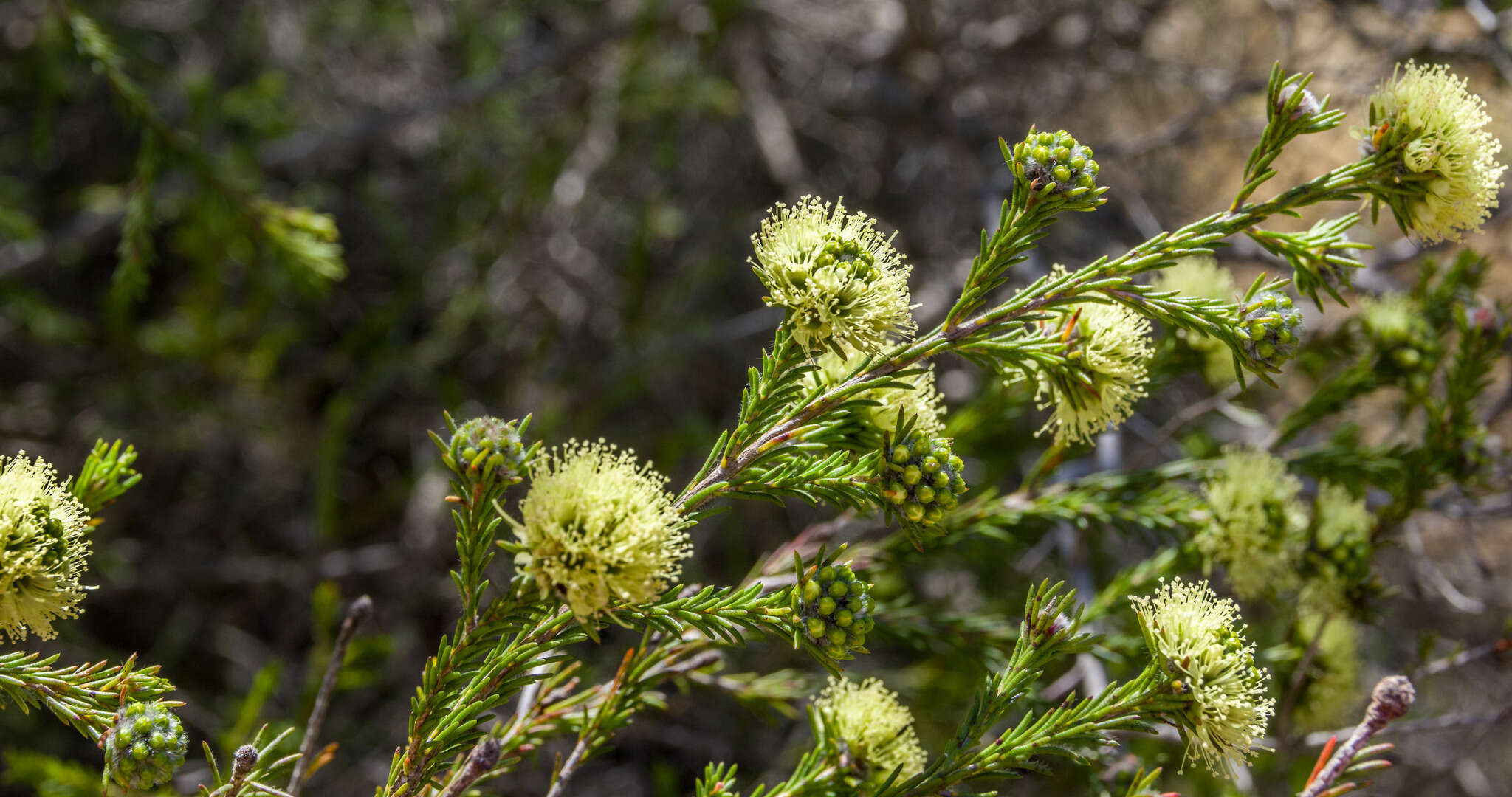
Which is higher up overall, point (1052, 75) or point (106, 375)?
point (1052, 75)

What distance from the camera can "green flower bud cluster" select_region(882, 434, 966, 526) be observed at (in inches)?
58.7

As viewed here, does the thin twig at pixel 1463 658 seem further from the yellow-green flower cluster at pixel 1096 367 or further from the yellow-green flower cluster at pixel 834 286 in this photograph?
the yellow-green flower cluster at pixel 834 286

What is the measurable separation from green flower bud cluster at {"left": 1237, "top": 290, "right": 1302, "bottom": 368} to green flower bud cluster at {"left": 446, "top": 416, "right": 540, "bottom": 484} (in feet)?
4.07

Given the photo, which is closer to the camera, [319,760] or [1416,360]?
[319,760]

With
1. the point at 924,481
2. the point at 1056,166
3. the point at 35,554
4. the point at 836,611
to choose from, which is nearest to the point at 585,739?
the point at 836,611

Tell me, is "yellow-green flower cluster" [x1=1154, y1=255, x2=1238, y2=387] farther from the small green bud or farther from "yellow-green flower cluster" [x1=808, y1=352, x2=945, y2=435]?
the small green bud

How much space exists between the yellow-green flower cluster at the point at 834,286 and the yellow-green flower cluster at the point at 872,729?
73cm

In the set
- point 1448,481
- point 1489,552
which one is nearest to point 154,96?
point 1448,481

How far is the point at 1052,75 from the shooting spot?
512cm

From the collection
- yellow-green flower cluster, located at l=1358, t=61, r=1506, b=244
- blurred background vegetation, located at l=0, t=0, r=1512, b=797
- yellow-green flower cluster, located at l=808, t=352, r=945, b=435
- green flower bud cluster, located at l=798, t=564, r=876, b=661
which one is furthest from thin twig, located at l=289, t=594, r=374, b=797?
yellow-green flower cluster, located at l=1358, t=61, r=1506, b=244

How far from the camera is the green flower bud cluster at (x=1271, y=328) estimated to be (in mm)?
1512

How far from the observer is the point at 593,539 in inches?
55.4

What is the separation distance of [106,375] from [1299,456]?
16.6 feet

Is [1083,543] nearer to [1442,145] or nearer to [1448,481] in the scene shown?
[1448,481]
